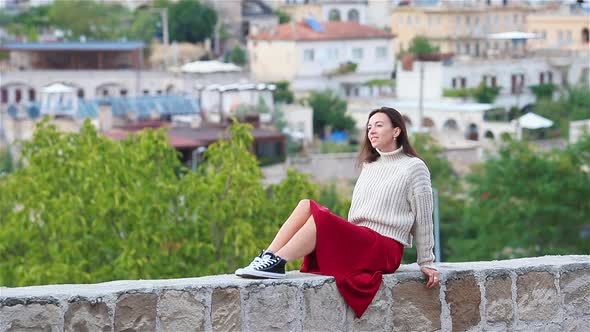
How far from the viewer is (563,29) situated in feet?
329

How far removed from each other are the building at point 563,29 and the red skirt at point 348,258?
90.7 metres

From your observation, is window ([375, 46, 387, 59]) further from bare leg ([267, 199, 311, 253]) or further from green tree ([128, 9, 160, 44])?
bare leg ([267, 199, 311, 253])

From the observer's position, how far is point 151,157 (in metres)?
26.2

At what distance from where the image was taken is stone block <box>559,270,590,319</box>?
8.75m

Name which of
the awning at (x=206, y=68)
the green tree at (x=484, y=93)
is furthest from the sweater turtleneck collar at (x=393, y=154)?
the green tree at (x=484, y=93)

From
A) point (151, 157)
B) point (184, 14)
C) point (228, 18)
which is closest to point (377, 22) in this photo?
point (228, 18)

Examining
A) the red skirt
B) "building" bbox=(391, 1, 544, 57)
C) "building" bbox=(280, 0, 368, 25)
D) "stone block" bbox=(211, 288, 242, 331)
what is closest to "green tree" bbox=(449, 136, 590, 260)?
the red skirt

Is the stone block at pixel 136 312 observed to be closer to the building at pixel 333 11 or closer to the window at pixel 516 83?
the window at pixel 516 83

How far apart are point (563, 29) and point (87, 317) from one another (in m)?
93.8

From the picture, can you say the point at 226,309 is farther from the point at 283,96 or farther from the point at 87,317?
the point at 283,96

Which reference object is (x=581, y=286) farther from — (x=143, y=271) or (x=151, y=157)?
(x=151, y=157)

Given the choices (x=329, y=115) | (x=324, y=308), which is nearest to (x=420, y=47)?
(x=329, y=115)

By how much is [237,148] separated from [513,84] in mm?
64465

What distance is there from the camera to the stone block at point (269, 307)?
7.98 meters
